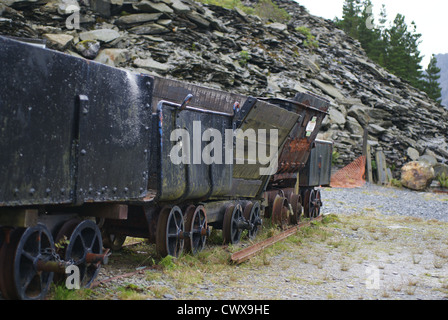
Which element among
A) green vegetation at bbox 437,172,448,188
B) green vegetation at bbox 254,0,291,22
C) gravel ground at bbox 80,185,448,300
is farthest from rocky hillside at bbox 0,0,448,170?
gravel ground at bbox 80,185,448,300

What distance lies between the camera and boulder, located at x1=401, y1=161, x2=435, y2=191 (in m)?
21.9

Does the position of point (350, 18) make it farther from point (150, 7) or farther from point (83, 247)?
point (83, 247)

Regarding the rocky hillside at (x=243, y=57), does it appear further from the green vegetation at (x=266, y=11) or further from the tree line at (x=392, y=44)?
the tree line at (x=392, y=44)

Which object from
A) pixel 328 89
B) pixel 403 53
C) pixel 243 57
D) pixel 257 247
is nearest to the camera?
pixel 257 247

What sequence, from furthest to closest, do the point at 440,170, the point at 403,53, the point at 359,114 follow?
the point at 403,53 → the point at 359,114 → the point at 440,170

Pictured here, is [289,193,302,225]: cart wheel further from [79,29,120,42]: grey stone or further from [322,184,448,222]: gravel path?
[79,29,120,42]: grey stone

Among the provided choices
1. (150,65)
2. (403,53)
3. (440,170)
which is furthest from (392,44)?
(150,65)

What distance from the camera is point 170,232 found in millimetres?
6094

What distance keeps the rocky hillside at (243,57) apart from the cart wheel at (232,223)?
11827mm

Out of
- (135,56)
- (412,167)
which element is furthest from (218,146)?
(412,167)

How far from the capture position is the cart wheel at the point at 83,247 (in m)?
4.21

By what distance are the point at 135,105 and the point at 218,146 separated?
7.19 feet

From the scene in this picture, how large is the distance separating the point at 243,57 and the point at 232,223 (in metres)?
18.6
